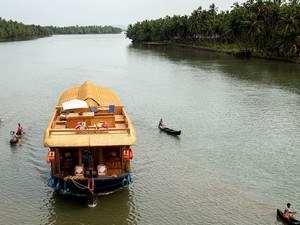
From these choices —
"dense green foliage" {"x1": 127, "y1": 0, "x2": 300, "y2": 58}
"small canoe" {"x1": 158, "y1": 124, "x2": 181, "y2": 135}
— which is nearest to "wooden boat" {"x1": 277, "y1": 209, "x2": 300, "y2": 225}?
"small canoe" {"x1": 158, "y1": 124, "x2": 181, "y2": 135}

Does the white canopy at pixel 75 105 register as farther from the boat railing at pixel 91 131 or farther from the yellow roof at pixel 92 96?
the boat railing at pixel 91 131

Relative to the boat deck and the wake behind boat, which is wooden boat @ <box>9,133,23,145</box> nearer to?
the boat deck

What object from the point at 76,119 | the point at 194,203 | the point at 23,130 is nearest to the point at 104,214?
the point at 194,203

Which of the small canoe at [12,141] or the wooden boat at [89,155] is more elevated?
the wooden boat at [89,155]

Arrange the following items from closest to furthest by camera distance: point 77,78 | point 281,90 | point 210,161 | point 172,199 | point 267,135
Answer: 1. point 172,199
2. point 210,161
3. point 267,135
4. point 281,90
5. point 77,78

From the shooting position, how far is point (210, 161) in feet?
99.1

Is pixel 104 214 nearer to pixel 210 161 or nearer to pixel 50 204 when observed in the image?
pixel 50 204

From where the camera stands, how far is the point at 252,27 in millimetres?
98500

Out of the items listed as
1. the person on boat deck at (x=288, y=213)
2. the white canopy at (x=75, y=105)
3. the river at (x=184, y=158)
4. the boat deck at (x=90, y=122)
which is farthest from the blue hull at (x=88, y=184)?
the person on boat deck at (x=288, y=213)

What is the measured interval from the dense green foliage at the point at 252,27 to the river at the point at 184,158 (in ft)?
87.3

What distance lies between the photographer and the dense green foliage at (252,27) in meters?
87.4

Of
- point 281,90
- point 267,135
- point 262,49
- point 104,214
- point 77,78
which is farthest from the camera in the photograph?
point 262,49

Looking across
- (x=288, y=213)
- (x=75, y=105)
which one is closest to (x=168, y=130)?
(x=75, y=105)

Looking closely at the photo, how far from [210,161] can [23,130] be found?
17853mm
